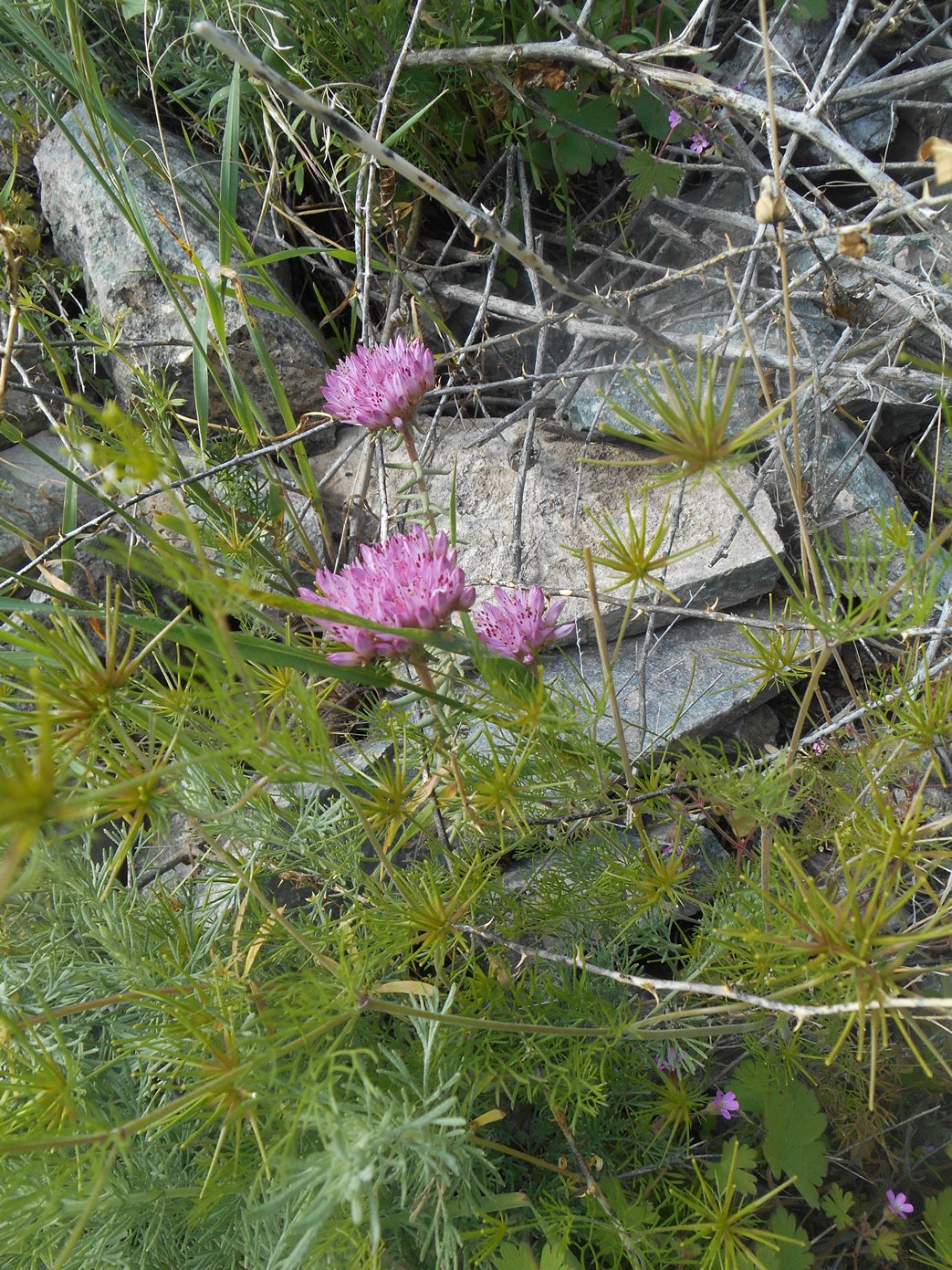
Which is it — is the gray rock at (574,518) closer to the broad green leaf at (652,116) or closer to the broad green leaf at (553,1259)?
the broad green leaf at (652,116)

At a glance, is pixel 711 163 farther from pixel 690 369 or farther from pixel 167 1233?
pixel 167 1233

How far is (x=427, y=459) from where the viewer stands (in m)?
2.05

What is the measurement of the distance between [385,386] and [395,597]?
0.54 meters

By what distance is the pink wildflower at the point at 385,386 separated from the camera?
141cm

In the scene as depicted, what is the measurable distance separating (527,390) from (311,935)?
5.25 ft

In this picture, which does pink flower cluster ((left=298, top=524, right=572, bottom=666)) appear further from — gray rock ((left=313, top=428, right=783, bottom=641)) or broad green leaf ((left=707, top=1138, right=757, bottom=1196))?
broad green leaf ((left=707, top=1138, right=757, bottom=1196))

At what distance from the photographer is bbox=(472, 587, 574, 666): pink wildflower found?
118 centimetres

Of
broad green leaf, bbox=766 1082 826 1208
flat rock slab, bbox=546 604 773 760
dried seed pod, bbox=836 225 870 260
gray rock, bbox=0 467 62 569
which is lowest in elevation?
broad green leaf, bbox=766 1082 826 1208

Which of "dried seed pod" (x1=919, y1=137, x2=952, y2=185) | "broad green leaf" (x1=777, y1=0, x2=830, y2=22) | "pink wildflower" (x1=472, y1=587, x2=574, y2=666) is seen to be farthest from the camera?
"broad green leaf" (x1=777, y1=0, x2=830, y2=22)

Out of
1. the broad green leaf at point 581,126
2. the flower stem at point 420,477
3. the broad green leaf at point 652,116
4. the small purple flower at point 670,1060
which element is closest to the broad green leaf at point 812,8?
the broad green leaf at point 652,116

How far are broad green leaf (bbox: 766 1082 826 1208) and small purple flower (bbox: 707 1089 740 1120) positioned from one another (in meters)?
0.09

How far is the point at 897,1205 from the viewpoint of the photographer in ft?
4.83

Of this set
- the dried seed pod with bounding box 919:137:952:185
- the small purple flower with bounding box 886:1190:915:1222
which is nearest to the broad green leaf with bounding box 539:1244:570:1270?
the small purple flower with bounding box 886:1190:915:1222

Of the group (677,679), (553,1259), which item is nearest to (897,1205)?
(553,1259)
